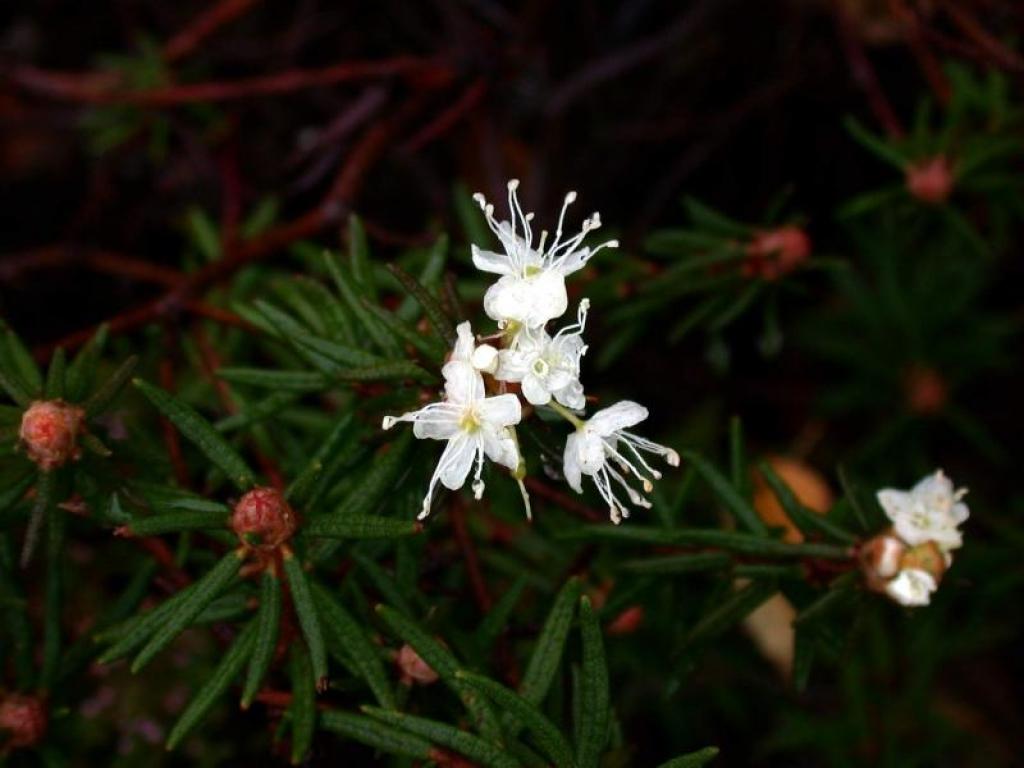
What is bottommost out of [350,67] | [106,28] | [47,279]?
[47,279]

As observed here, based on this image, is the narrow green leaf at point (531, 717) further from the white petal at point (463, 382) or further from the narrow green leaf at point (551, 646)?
the white petal at point (463, 382)

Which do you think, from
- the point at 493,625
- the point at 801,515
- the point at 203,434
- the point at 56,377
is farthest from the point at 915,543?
the point at 56,377

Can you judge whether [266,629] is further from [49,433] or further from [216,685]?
[49,433]

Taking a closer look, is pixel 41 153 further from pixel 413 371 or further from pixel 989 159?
pixel 989 159

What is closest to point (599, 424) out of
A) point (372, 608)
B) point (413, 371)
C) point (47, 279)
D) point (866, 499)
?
point (413, 371)

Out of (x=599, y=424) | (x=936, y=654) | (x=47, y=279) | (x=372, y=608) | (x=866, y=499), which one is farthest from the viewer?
(x=47, y=279)

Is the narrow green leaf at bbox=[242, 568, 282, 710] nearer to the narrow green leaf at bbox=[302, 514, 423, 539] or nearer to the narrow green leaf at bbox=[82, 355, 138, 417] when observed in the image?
the narrow green leaf at bbox=[302, 514, 423, 539]
